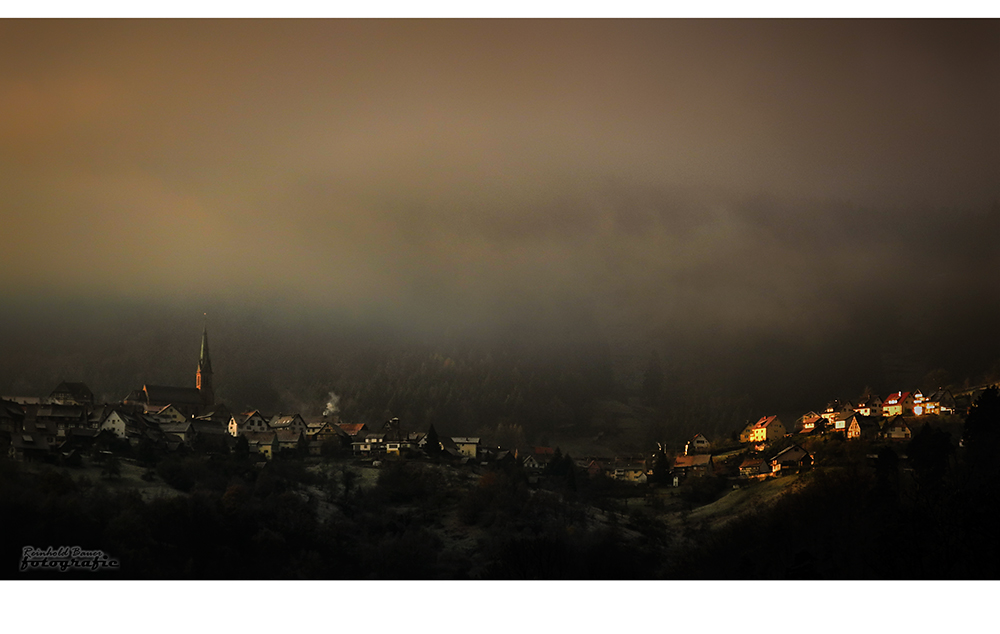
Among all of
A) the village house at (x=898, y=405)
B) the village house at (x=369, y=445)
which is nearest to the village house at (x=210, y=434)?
the village house at (x=369, y=445)

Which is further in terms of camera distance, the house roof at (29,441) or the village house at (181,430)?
the village house at (181,430)

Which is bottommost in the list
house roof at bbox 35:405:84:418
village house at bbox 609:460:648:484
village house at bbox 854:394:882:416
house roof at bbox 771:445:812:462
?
village house at bbox 609:460:648:484

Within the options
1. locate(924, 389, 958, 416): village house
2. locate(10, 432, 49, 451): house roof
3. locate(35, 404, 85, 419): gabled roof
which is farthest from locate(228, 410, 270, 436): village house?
locate(924, 389, 958, 416): village house

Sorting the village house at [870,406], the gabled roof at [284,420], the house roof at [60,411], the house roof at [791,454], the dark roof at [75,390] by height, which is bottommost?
the house roof at [791,454]

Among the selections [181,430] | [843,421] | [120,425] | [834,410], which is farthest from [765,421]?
[120,425]

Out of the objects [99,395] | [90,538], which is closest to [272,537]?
[90,538]

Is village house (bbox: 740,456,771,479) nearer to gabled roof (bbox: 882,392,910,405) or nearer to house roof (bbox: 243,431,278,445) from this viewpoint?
gabled roof (bbox: 882,392,910,405)

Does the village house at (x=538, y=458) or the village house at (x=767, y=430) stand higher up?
the village house at (x=767, y=430)

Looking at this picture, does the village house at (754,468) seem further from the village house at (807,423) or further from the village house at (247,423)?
the village house at (247,423)
